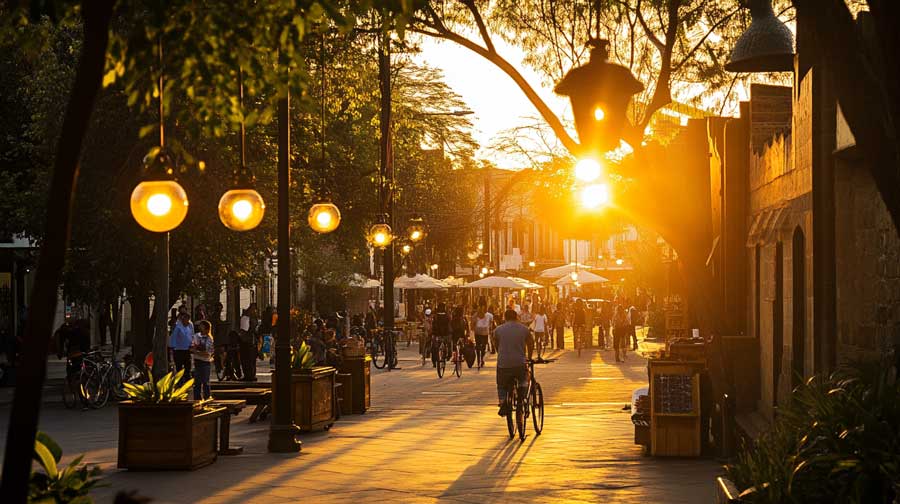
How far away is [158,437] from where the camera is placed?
15.6m

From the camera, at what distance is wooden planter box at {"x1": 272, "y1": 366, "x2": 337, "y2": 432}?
20156 millimetres

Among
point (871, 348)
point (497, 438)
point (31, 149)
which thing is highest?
point (31, 149)

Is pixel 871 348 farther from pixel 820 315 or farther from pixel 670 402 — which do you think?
pixel 670 402

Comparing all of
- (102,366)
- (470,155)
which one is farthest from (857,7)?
(470,155)

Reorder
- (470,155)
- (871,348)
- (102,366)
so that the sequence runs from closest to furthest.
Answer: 1. (871,348)
2. (102,366)
3. (470,155)

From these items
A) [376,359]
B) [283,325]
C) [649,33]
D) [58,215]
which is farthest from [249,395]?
[376,359]

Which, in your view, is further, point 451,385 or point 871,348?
point 451,385

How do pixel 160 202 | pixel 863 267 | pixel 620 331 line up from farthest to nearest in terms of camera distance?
1. pixel 620 331
2. pixel 863 267
3. pixel 160 202

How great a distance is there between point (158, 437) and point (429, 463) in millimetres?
2991

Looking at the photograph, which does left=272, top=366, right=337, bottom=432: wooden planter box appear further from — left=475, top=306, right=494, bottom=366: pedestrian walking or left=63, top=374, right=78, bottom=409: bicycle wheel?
left=475, top=306, right=494, bottom=366: pedestrian walking

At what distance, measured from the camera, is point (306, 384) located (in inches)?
798

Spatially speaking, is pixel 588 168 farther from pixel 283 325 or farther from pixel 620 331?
pixel 620 331

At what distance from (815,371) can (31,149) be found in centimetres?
2112

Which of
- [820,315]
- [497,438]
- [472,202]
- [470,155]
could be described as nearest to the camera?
[820,315]
